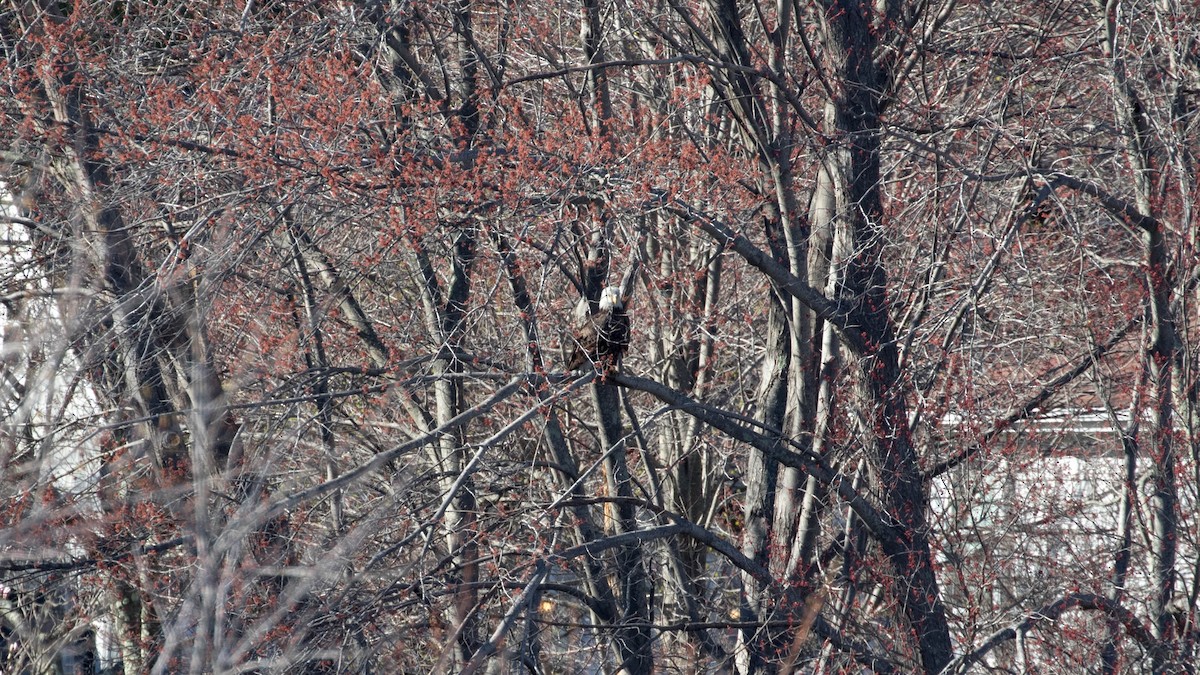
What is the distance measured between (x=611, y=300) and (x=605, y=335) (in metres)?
0.20

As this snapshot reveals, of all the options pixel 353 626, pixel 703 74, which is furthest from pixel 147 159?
pixel 703 74

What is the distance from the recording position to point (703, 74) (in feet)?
24.8

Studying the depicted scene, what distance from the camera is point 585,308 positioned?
21.5 ft

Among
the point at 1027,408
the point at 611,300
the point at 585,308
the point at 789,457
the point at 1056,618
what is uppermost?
the point at 585,308

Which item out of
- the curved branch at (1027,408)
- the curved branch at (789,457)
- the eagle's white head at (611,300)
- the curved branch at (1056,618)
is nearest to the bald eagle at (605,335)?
Result: the eagle's white head at (611,300)

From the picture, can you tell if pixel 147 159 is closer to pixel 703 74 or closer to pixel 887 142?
pixel 703 74

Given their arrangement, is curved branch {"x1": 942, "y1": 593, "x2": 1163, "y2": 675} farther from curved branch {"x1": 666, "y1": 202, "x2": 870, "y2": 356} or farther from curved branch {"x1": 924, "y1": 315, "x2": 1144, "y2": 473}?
curved branch {"x1": 666, "y1": 202, "x2": 870, "y2": 356}

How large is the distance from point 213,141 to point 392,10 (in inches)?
45.9

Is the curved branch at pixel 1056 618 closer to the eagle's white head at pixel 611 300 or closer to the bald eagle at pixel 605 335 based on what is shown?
the bald eagle at pixel 605 335

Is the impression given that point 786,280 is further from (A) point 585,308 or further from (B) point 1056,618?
(B) point 1056,618

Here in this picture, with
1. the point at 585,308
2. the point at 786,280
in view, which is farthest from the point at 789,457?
the point at 585,308

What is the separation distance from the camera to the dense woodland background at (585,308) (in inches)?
232

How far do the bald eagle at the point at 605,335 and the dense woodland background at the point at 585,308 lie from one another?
0.72 feet

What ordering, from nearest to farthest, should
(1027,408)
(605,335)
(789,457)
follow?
(605,335) → (789,457) → (1027,408)
